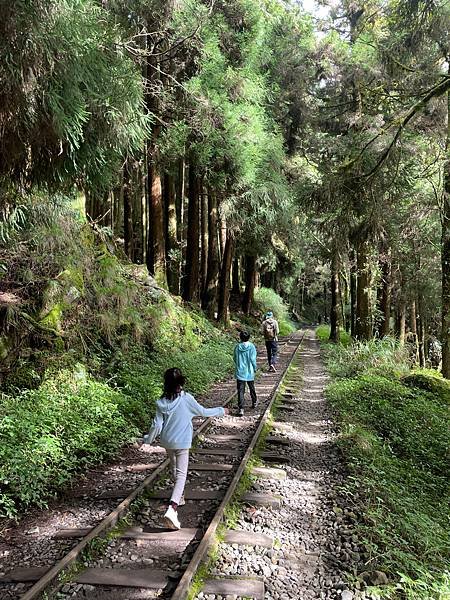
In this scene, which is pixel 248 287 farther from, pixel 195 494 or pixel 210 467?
pixel 195 494

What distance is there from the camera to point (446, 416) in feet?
36.2

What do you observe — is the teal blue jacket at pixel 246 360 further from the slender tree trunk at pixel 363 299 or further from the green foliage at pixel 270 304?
the green foliage at pixel 270 304

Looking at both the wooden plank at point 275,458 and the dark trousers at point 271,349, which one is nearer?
the wooden plank at point 275,458

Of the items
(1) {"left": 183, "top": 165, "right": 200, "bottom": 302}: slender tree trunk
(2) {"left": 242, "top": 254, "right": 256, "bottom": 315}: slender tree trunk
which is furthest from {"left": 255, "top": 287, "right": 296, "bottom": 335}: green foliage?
(1) {"left": 183, "top": 165, "right": 200, "bottom": 302}: slender tree trunk

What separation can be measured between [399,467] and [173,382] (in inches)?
182

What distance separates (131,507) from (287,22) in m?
22.8

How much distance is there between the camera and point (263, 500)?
579 centimetres

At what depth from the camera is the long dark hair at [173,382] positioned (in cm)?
529

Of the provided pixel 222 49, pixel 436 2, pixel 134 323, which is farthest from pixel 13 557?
pixel 222 49

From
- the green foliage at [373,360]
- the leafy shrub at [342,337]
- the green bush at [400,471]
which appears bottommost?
the green bush at [400,471]

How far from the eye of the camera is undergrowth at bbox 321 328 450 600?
4613 millimetres

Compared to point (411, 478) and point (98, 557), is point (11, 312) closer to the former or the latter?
point (98, 557)

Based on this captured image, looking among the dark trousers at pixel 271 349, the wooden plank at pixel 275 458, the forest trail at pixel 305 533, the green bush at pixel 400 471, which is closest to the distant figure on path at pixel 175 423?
the forest trail at pixel 305 533

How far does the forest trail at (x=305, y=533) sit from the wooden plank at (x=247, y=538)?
0.11 metres
